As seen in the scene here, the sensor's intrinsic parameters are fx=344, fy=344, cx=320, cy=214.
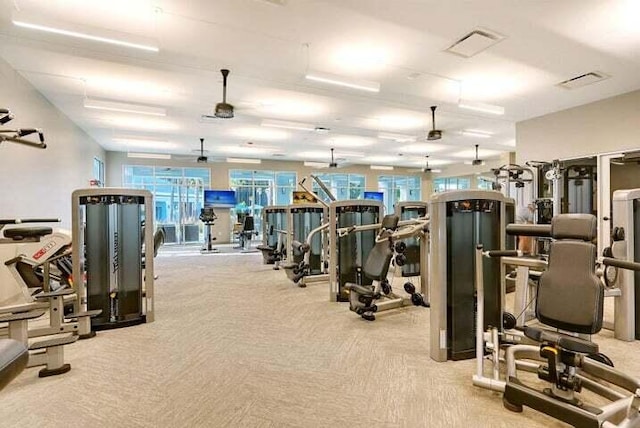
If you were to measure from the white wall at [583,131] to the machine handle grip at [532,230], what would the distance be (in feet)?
18.6

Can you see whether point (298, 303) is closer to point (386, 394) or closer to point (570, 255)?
point (386, 394)

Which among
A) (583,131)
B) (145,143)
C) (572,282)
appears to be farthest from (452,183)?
(572,282)

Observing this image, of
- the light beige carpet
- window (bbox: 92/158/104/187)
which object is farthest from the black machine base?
window (bbox: 92/158/104/187)

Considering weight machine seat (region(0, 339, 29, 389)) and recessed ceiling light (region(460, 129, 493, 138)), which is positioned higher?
recessed ceiling light (region(460, 129, 493, 138))

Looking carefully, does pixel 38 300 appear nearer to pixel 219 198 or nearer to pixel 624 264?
pixel 624 264

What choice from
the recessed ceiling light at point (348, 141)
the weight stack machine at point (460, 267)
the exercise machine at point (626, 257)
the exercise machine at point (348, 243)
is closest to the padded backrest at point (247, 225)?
the recessed ceiling light at point (348, 141)

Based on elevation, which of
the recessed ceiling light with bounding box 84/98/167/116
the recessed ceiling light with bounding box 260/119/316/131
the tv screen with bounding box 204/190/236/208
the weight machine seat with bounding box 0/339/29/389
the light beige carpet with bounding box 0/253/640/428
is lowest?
the light beige carpet with bounding box 0/253/640/428

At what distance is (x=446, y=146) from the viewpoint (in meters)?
12.0

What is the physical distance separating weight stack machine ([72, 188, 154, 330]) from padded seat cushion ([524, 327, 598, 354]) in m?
3.72

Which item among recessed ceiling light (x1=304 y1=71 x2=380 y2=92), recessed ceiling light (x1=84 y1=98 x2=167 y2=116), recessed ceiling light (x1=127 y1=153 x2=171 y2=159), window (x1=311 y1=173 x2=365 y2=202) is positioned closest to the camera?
recessed ceiling light (x1=304 y1=71 x2=380 y2=92)

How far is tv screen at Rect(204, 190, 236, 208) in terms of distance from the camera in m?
13.5

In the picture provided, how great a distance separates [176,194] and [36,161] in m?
8.12

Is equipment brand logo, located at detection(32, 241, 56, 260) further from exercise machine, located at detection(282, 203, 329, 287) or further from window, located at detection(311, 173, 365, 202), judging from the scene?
window, located at detection(311, 173, 365, 202)

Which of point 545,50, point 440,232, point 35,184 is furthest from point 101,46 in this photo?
point 545,50
